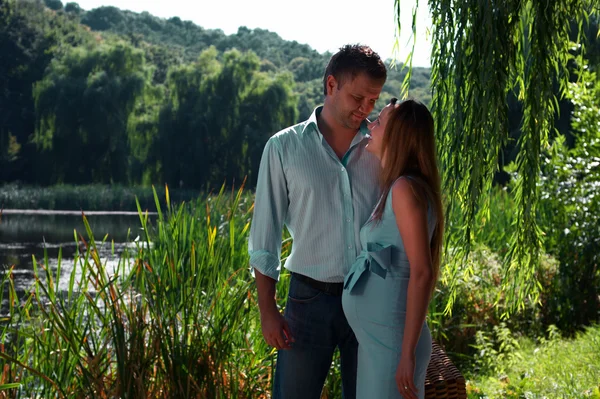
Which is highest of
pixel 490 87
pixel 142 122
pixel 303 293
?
pixel 490 87

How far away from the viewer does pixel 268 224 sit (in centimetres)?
207

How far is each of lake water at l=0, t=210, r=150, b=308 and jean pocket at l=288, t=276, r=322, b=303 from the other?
7.81m

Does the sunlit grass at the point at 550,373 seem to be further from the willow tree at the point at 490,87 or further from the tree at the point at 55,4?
the tree at the point at 55,4

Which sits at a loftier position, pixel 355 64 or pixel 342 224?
pixel 355 64

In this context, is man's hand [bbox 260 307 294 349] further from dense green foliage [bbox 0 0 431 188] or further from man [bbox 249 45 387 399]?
dense green foliage [bbox 0 0 431 188]

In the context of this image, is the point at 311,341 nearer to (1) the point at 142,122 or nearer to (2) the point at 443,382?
(2) the point at 443,382

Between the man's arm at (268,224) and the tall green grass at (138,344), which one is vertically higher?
the man's arm at (268,224)

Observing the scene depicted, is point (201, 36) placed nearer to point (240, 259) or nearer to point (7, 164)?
point (7, 164)

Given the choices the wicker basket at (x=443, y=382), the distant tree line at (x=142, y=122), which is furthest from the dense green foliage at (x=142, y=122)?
the wicker basket at (x=443, y=382)

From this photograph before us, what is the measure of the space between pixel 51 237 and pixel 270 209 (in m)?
17.4

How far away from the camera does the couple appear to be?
5.97 ft

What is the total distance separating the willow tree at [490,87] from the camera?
7.86ft

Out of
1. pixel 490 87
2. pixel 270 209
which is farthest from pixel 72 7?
pixel 270 209

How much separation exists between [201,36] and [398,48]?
232 feet
